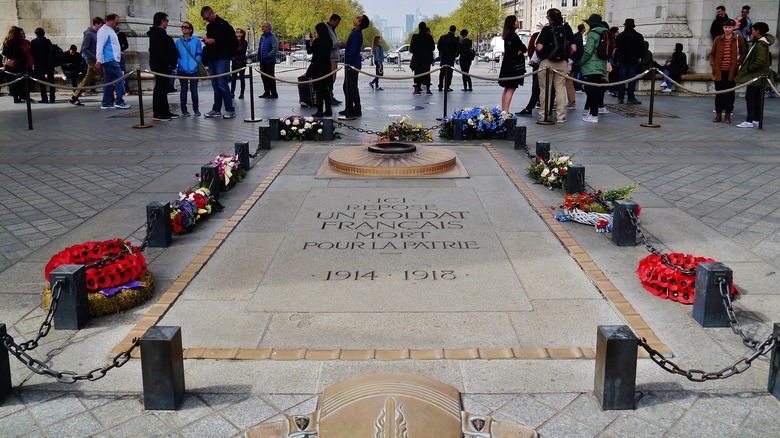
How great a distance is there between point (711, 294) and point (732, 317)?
0.93 feet

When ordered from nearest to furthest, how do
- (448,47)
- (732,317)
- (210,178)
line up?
(732,317)
(210,178)
(448,47)

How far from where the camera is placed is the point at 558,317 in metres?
5.06

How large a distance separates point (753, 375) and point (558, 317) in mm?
1208

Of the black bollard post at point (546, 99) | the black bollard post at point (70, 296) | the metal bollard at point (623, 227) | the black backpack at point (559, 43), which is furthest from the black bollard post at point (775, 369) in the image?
the black backpack at point (559, 43)

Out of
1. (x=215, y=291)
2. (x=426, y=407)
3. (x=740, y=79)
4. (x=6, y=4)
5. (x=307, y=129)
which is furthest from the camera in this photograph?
(x=6, y=4)

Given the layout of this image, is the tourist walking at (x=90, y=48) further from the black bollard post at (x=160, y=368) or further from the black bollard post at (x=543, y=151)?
the black bollard post at (x=160, y=368)

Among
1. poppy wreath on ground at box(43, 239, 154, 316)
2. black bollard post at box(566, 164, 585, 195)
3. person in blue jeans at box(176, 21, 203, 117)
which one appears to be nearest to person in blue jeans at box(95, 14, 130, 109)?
person in blue jeans at box(176, 21, 203, 117)

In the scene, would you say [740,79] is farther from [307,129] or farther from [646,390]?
[646,390]

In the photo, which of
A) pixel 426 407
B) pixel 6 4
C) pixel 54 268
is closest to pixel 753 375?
pixel 426 407

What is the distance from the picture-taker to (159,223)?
658 cm

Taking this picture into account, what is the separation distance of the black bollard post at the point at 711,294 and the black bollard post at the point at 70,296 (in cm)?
388

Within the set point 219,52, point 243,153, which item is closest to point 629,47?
point 219,52

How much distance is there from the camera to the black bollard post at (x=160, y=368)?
150 inches

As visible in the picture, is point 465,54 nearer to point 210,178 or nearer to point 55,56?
point 55,56
